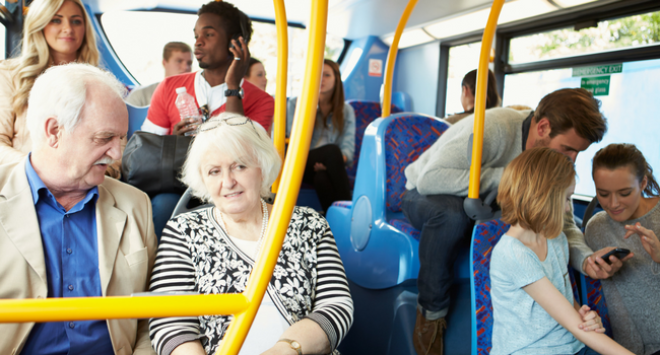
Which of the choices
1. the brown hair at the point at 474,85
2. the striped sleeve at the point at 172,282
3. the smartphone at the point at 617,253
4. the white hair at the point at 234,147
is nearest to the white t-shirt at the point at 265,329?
the striped sleeve at the point at 172,282

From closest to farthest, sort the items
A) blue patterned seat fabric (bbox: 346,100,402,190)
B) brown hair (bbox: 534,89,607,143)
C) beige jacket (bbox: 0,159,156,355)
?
1. beige jacket (bbox: 0,159,156,355)
2. brown hair (bbox: 534,89,607,143)
3. blue patterned seat fabric (bbox: 346,100,402,190)

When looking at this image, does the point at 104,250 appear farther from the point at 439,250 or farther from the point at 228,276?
the point at 439,250

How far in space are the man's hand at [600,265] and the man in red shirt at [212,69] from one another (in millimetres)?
1487

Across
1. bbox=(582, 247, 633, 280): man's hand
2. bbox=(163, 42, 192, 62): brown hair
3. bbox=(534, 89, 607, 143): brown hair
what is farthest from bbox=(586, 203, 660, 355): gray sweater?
bbox=(163, 42, 192, 62): brown hair

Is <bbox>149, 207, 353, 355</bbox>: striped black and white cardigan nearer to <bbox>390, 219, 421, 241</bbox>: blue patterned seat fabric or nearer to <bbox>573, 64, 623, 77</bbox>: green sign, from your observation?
<bbox>390, 219, 421, 241</bbox>: blue patterned seat fabric

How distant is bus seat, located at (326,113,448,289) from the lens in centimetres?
230

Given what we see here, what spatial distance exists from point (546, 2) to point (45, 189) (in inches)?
134

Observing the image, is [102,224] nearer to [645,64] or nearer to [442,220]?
[442,220]

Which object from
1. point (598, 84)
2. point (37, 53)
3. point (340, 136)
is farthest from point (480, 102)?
point (340, 136)

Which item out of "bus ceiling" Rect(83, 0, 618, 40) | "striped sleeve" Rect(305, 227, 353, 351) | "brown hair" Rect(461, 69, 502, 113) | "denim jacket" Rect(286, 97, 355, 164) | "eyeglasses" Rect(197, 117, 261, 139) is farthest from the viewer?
"denim jacket" Rect(286, 97, 355, 164)

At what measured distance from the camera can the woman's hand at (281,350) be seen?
1.20 metres

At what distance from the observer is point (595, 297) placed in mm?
1827

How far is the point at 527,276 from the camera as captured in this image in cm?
150

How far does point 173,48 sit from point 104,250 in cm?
329
